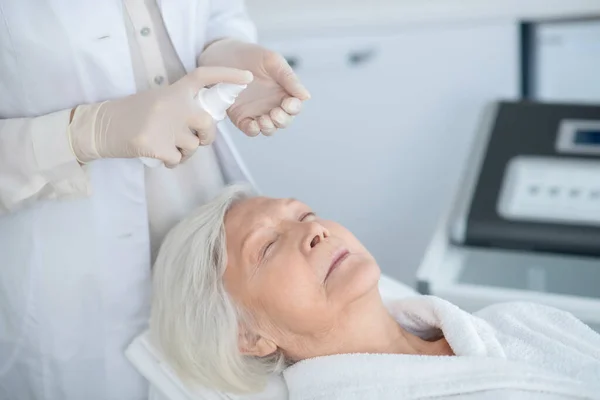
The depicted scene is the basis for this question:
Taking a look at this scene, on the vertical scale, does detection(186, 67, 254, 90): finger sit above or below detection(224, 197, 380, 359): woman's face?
above

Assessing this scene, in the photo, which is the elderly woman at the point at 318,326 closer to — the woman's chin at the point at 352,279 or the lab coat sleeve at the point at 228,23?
the woman's chin at the point at 352,279

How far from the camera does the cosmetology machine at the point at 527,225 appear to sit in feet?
4.90

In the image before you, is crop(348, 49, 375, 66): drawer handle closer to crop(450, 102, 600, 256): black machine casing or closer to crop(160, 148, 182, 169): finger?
crop(450, 102, 600, 256): black machine casing

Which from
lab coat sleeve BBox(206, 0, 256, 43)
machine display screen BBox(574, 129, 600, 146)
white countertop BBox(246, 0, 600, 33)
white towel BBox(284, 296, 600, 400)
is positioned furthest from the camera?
white countertop BBox(246, 0, 600, 33)

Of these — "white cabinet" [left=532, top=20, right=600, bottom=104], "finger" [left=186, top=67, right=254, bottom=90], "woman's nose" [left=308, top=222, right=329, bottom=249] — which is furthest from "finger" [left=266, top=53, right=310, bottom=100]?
"white cabinet" [left=532, top=20, right=600, bottom=104]

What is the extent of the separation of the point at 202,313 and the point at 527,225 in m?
0.65

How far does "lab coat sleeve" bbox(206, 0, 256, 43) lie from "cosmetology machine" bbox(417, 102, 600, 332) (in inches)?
21.9

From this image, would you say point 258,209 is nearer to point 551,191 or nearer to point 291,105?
point 291,105

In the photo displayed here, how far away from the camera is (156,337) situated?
4.57 feet

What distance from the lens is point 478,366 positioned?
3.92ft

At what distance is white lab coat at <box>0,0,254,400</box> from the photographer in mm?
1218

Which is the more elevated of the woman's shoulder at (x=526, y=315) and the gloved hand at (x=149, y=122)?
the gloved hand at (x=149, y=122)

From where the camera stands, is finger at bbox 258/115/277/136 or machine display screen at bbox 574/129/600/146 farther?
machine display screen at bbox 574/129/600/146

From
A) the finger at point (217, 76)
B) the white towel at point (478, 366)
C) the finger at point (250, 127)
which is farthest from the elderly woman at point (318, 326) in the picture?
the finger at point (217, 76)
